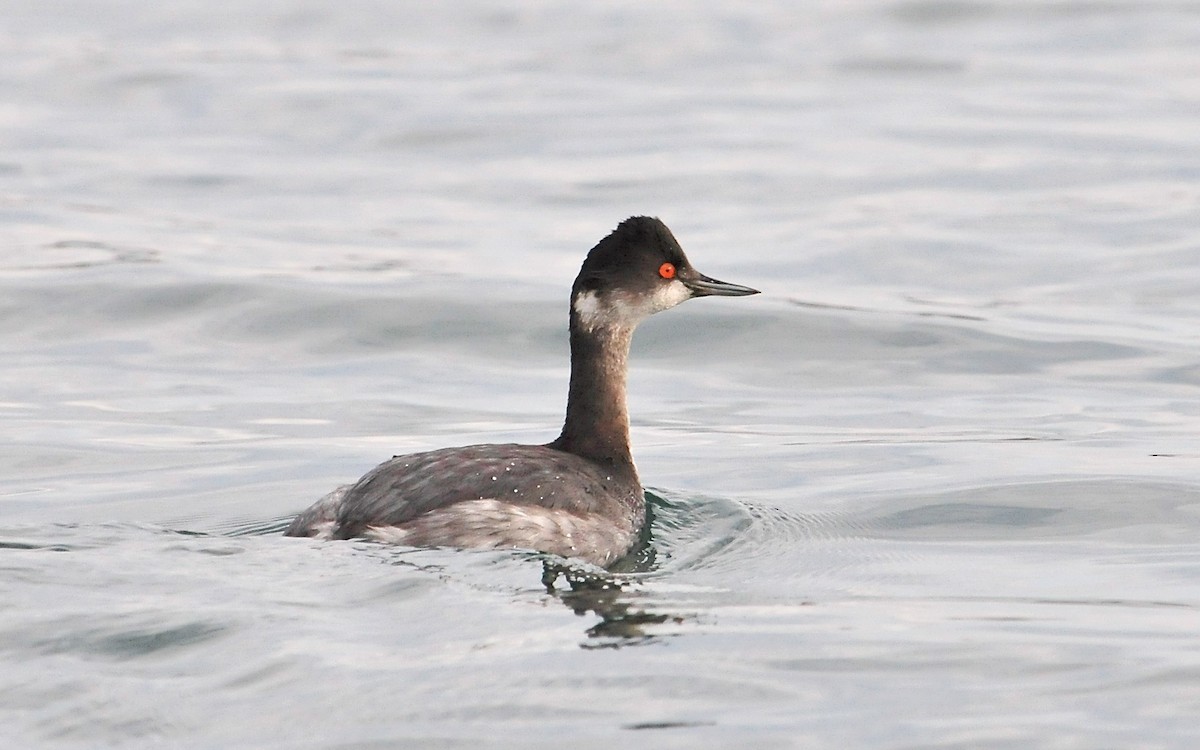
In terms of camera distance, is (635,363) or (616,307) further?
(635,363)

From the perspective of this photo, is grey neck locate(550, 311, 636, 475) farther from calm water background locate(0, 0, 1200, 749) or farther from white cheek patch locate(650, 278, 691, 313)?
calm water background locate(0, 0, 1200, 749)

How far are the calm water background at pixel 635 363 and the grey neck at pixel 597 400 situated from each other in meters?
0.55

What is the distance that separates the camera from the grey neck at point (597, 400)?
10.1 meters

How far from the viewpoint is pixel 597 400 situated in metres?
10.1

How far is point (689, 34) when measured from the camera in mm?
32250

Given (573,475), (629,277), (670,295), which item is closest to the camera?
(573,475)

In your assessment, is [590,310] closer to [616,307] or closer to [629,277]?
[616,307]

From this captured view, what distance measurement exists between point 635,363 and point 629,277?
5.56m

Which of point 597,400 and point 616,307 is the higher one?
point 616,307

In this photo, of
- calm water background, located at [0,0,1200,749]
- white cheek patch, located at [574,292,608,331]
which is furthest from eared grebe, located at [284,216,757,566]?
calm water background, located at [0,0,1200,749]

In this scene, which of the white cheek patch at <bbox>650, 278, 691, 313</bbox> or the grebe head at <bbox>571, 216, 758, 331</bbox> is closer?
the grebe head at <bbox>571, 216, 758, 331</bbox>

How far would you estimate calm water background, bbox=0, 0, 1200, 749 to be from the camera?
23.1 ft

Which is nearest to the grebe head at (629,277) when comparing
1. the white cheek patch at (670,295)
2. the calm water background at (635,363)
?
the white cheek patch at (670,295)

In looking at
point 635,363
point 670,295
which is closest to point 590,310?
point 670,295
